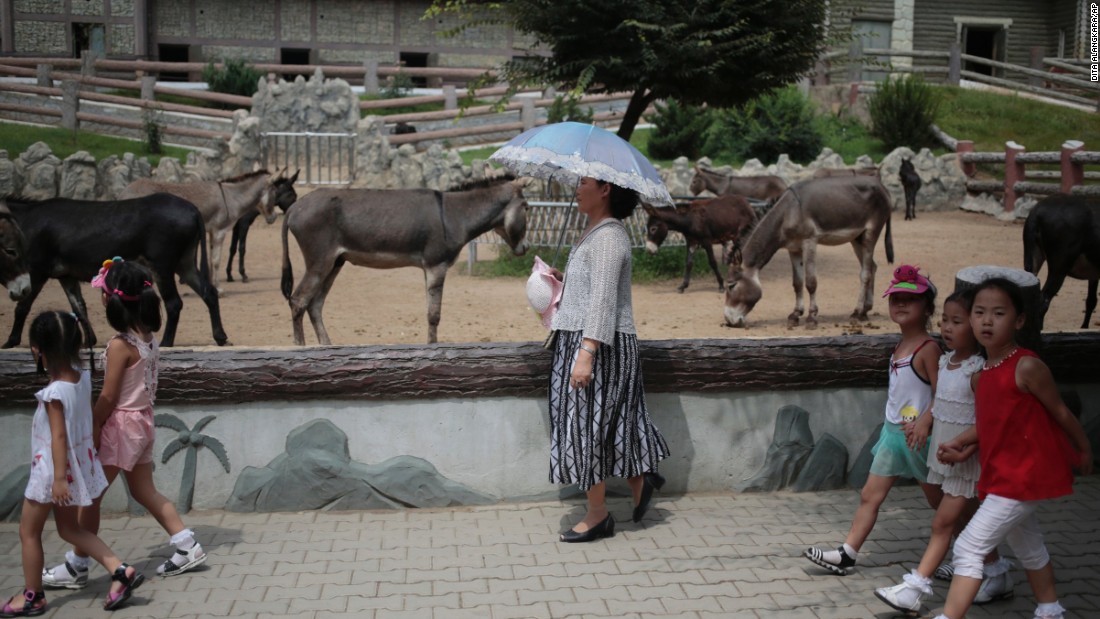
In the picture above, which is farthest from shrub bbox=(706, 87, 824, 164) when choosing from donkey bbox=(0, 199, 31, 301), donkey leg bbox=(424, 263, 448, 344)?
donkey bbox=(0, 199, 31, 301)

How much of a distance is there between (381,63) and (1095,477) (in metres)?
28.2

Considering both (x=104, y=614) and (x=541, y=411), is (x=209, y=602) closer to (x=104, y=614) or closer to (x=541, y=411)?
(x=104, y=614)

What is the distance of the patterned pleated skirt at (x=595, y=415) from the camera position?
511 centimetres

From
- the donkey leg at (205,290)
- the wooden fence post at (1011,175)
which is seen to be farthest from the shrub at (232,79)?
the donkey leg at (205,290)

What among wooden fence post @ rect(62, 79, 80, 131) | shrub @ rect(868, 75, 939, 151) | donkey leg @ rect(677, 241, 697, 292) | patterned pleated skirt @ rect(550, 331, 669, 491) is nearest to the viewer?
patterned pleated skirt @ rect(550, 331, 669, 491)

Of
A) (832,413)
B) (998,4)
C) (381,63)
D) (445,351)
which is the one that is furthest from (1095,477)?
(998,4)

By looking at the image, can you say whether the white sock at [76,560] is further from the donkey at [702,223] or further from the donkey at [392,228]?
the donkey at [702,223]

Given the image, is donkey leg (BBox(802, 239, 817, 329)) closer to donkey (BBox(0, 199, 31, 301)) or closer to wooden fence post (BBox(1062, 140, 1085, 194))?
donkey (BBox(0, 199, 31, 301))

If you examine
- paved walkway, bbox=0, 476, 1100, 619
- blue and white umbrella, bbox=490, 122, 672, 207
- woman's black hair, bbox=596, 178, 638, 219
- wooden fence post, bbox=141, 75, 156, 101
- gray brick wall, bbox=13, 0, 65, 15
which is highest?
gray brick wall, bbox=13, 0, 65, 15

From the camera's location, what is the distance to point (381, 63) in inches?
1248

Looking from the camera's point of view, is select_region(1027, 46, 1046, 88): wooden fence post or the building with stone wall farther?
select_region(1027, 46, 1046, 88): wooden fence post

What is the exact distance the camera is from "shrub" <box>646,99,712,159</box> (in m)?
24.0

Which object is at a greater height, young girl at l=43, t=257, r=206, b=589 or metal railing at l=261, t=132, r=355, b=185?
metal railing at l=261, t=132, r=355, b=185

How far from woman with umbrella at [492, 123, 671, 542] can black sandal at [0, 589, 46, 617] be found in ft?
7.81
